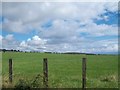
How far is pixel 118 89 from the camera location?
15914 mm

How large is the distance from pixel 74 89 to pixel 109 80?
6.22 meters

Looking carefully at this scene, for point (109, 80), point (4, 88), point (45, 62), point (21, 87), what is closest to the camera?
point (21, 87)

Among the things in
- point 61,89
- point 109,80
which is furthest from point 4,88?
point 109,80

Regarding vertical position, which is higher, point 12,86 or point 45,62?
A: point 45,62

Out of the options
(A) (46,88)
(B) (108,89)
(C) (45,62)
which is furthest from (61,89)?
(B) (108,89)

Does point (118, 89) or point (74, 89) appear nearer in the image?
point (74, 89)

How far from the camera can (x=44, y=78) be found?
48.3 ft

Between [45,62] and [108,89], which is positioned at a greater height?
[45,62]

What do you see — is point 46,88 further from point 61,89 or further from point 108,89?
point 108,89

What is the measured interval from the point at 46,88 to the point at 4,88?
6.23 feet

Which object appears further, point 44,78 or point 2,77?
point 2,77

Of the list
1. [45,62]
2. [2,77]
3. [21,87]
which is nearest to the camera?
[21,87]

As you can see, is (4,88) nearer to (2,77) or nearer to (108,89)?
(2,77)

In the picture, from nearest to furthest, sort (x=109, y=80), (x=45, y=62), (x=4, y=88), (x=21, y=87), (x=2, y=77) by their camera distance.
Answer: (x=21, y=87)
(x=4, y=88)
(x=45, y=62)
(x=2, y=77)
(x=109, y=80)
